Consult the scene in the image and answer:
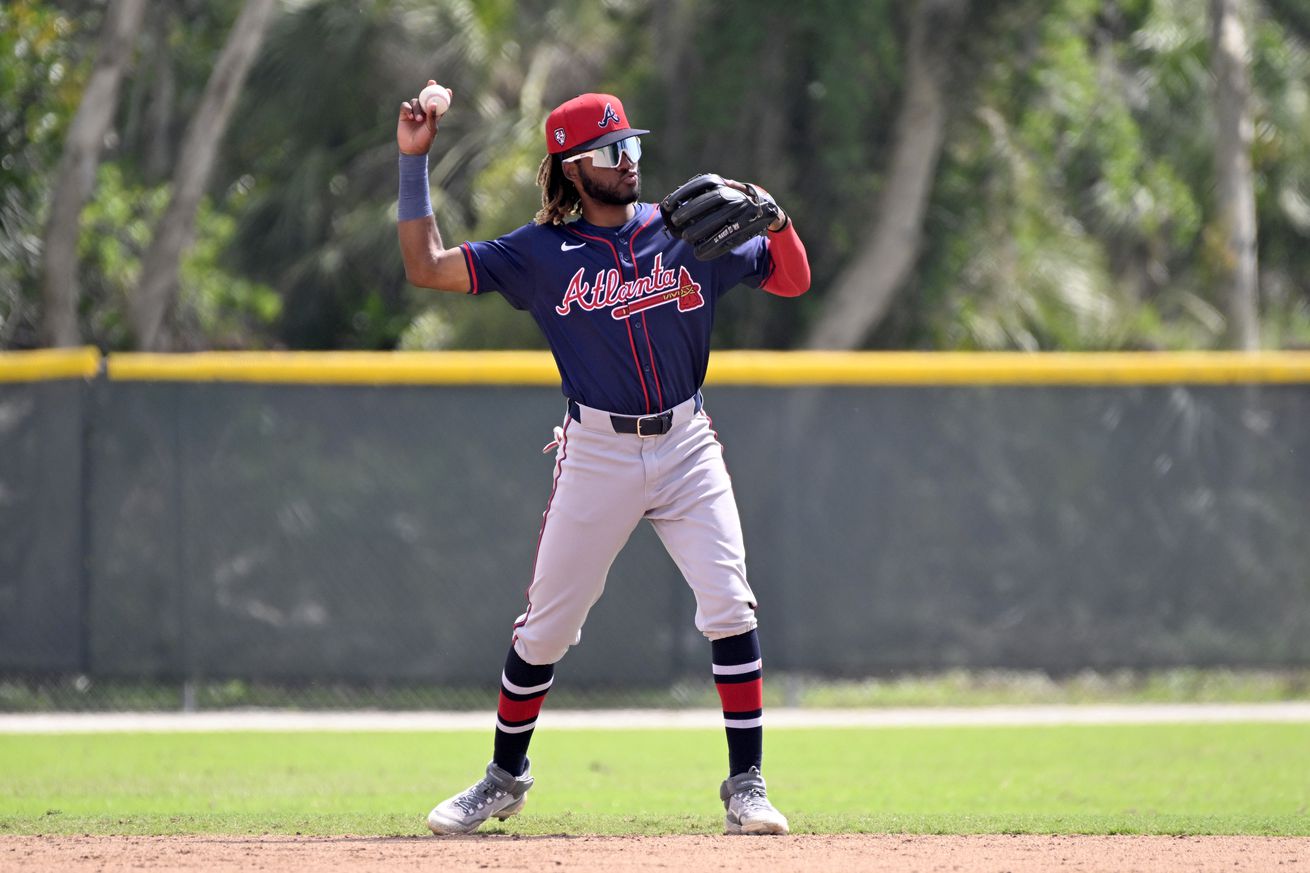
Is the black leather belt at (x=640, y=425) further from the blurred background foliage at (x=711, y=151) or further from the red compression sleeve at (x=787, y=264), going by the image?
the blurred background foliage at (x=711, y=151)

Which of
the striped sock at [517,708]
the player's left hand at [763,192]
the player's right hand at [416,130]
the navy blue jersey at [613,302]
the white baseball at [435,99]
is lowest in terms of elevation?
the striped sock at [517,708]

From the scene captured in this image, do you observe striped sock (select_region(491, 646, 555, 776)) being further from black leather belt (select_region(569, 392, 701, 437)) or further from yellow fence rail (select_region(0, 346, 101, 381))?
yellow fence rail (select_region(0, 346, 101, 381))

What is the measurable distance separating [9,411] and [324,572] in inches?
78.4

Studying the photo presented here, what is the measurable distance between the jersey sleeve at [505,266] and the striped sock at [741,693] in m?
1.18

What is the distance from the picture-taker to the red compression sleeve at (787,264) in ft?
16.8

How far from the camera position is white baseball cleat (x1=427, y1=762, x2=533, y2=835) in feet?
16.1

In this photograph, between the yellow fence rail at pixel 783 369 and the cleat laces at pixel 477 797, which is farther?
the yellow fence rail at pixel 783 369

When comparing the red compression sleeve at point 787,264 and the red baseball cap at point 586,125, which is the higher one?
the red baseball cap at point 586,125

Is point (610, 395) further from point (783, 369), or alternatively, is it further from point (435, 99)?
point (783, 369)

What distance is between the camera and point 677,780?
671cm

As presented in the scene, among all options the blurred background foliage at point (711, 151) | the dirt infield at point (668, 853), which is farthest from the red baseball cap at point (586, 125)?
the blurred background foliage at point (711, 151)

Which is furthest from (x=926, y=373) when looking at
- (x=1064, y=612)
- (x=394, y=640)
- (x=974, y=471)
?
(x=394, y=640)

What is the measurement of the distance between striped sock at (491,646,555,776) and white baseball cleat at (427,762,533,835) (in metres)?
0.04

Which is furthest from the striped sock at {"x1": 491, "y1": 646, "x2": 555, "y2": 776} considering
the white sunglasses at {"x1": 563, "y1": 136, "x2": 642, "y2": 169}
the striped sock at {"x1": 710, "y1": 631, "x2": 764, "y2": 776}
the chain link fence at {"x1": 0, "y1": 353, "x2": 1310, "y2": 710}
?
the chain link fence at {"x1": 0, "y1": 353, "x2": 1310, "y2": 710}
